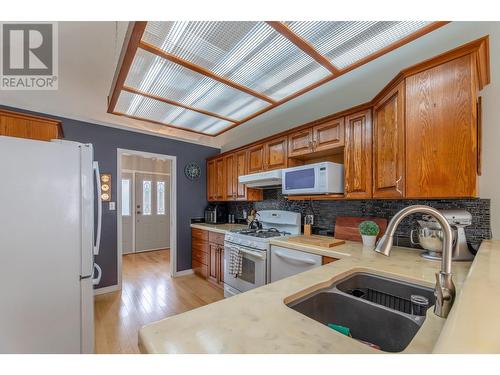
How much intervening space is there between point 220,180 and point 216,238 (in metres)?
1.04

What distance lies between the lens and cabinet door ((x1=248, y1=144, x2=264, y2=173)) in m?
2.95

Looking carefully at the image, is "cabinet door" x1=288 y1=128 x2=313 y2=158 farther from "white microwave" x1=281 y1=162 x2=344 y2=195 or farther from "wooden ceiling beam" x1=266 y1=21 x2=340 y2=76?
"wooden ceiling beam" x1=266 y1=21 x2=340 y2=76

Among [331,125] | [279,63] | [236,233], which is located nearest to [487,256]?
[331,125]

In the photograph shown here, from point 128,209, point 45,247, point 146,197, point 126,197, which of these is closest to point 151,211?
point 146,197

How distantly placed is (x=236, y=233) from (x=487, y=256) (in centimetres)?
208

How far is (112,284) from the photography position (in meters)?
3.06

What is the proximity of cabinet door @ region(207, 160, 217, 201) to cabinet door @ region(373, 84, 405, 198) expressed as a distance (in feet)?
8.77

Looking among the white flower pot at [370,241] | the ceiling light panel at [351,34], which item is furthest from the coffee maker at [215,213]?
the ceiling light panel at [351,34]

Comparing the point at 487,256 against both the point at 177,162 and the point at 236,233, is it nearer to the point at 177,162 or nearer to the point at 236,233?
the point at 236,233

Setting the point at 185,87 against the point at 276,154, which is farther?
the point at 276,154

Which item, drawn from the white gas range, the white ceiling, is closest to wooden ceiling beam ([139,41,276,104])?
the white ceiling

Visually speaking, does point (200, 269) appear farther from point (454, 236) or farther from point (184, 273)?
point (454, 236)

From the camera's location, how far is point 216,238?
10.3ft

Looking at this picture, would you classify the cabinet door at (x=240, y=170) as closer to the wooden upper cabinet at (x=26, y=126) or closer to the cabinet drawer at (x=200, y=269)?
the cabinet drawer at (x=200, y=269)
